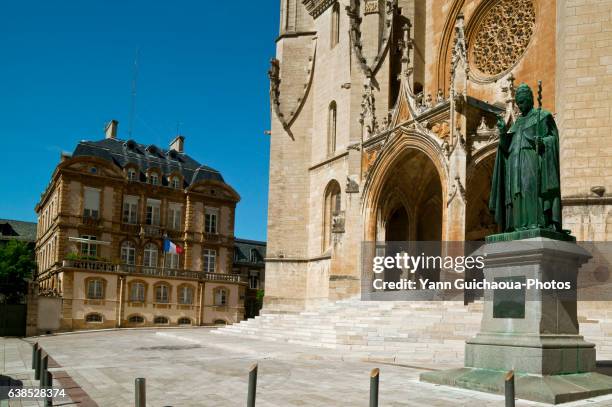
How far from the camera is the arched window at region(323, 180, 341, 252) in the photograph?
98.6 ft

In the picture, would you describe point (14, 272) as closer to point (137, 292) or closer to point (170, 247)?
point (137, 292)

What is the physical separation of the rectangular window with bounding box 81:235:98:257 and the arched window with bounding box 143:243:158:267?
3731 millimetres

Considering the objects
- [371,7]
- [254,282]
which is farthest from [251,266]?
[371,7]

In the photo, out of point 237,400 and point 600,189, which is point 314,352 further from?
point 600,189

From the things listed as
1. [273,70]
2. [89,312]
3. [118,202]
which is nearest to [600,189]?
[273,70]

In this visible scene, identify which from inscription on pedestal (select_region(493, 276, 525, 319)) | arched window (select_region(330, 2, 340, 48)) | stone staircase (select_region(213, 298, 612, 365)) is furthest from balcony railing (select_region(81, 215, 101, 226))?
inscription on pedestal (select_region(493, 276, 525, 319))

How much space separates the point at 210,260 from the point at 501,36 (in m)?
29.1

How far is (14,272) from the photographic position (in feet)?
147

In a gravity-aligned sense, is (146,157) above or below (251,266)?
above

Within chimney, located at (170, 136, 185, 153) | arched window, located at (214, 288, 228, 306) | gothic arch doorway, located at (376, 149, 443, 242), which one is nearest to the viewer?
gothic arch doorway, located at (376, 149, 443, 242)

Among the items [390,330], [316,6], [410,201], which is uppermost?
[316,6]

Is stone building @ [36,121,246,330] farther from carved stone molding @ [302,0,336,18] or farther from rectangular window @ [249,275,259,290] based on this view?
carved stone molding @ [302,0,336,18]

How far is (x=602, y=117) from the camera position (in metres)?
Result: 18.0

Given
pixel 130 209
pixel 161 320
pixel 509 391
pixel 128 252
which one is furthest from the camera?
pixel 130 209
